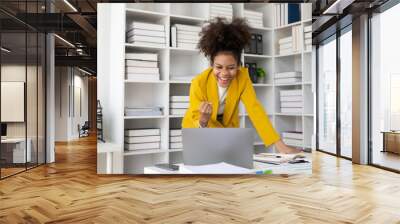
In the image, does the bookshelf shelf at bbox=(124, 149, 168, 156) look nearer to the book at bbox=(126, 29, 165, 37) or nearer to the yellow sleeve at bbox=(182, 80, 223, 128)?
the yellow sleeve at bbox=(182, 80, 223, 128)

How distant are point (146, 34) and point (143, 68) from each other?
42 cm

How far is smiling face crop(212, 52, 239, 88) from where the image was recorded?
15.2 ft

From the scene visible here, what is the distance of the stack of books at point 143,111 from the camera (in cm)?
478

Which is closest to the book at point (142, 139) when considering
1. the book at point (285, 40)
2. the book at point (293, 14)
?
the book at point (285, 40)

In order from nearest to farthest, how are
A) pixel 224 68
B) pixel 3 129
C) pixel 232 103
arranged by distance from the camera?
pixel 224 68 → pixel 232 103 → pixel 3 129

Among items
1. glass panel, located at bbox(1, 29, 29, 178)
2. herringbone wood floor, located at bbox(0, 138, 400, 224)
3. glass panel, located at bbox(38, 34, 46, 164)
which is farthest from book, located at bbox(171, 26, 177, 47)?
glass panel, located at bbox(38, 34, 46, 164)

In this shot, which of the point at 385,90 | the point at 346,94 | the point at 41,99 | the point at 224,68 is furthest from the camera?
the point at 346,94

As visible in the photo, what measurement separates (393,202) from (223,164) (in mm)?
1870

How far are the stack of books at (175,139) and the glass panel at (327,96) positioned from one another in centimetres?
463

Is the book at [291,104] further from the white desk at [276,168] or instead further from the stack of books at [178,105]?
the stack of books at [178,105]

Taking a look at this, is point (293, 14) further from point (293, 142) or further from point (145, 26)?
point (145, 26)

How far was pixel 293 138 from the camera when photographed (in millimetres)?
4910

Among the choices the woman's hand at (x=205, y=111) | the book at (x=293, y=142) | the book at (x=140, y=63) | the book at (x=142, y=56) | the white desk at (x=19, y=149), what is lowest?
the white desk at (x=19, y=149)

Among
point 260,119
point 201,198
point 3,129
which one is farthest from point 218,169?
point 3,129
